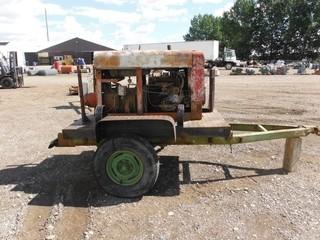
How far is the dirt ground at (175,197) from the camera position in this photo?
4.38 m

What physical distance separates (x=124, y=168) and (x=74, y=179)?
116cm

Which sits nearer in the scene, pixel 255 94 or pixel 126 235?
pixel 126 235

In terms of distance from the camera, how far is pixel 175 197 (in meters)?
5.28

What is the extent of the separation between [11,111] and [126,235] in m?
→ 10.7

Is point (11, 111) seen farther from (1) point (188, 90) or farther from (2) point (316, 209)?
(2) point (316, 209)

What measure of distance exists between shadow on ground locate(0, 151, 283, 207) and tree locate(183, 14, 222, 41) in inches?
3516

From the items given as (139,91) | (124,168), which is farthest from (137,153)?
(139,91)

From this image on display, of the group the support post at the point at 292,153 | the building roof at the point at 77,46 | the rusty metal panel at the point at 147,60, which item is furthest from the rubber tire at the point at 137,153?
the building roof at the point at 77,46

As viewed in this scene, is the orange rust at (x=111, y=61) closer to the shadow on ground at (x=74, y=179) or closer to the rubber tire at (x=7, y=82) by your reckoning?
the shadow on ground at (x=74, y=179)

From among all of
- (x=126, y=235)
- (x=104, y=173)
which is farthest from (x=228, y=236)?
(x=104, y=173)

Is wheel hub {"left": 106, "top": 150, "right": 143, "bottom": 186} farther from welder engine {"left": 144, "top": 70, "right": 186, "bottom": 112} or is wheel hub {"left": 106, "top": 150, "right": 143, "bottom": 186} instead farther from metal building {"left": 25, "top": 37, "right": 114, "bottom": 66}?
metal building {"left": 25, "top": 37, "right": 114, "bottom": 66}

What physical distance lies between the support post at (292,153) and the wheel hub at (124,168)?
2298 mm

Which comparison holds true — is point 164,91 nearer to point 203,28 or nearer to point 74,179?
point 74,179

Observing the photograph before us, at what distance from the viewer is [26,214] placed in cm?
486
